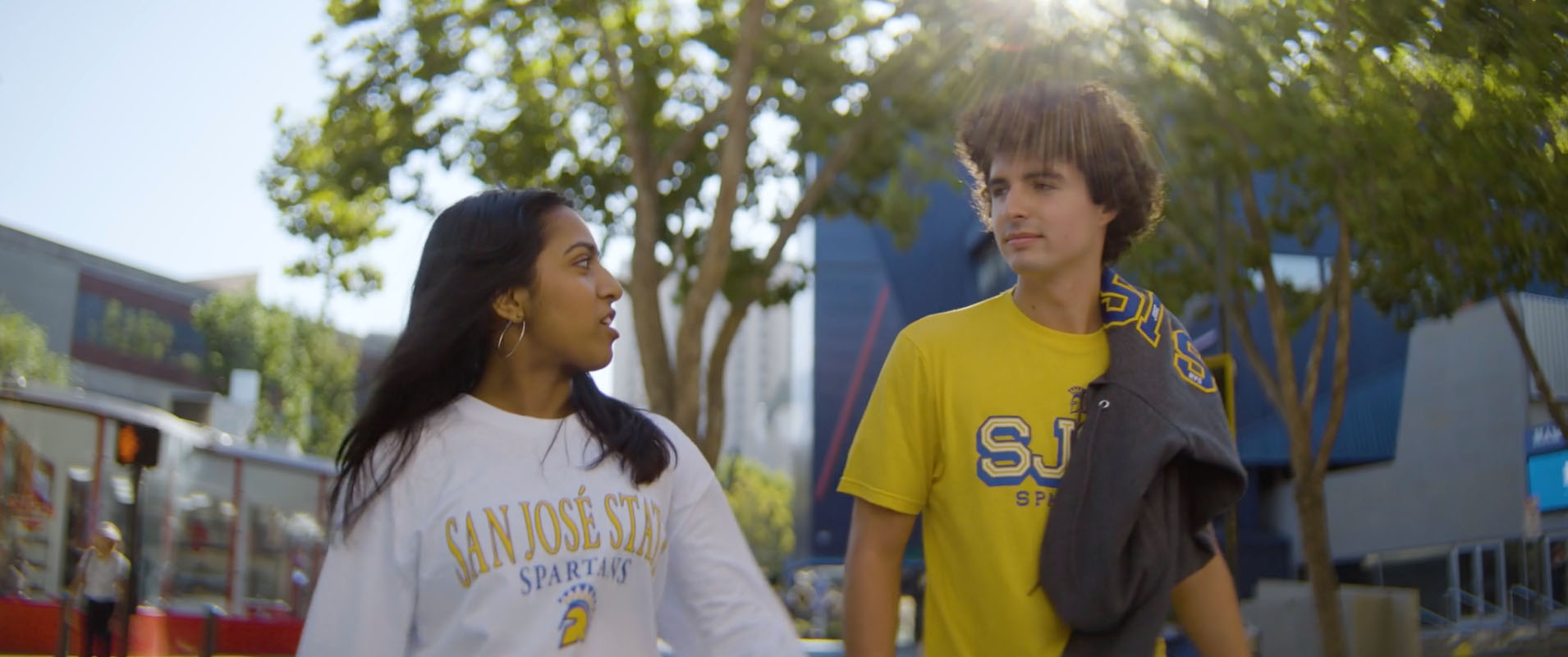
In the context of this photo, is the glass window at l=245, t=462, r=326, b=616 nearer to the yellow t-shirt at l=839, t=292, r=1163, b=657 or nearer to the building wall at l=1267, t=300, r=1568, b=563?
the building wall at l=1267, t=300, r=1568, b=563

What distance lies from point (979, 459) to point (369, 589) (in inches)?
40.7

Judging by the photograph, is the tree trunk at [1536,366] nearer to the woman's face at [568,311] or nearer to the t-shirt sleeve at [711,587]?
the t-shirt sleeve at [711,587]

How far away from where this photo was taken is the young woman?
245 cm

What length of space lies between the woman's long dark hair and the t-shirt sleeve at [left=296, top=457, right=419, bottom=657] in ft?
0.53

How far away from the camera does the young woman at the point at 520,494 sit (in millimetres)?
2445

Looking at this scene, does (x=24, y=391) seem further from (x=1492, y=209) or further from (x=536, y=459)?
(x=536, y=459)

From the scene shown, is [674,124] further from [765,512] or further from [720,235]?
[765,512]

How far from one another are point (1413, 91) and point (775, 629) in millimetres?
7388

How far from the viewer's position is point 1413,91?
875 centimetres

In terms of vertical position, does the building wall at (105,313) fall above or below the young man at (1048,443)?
above

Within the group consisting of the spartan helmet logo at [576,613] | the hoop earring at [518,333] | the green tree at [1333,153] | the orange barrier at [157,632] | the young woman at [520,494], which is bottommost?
the orange barrier at [157,632]

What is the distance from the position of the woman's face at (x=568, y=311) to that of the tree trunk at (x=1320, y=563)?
1116 cm

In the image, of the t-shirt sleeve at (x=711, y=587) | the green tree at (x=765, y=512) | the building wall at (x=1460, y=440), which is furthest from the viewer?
the green tree at (x=765, y=512)

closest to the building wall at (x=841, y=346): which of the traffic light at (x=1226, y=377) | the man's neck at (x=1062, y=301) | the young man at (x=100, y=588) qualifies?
the young man at (x=100, y=588)
